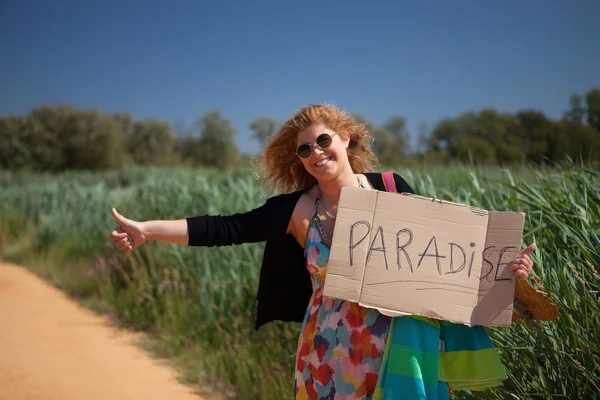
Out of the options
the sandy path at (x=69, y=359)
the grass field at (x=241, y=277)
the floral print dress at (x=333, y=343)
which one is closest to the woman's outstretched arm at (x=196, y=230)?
the floral print dress at (x=333, y=343)

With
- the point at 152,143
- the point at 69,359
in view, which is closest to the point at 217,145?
the point at 152,143

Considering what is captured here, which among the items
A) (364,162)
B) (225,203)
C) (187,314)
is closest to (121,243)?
(364,162)

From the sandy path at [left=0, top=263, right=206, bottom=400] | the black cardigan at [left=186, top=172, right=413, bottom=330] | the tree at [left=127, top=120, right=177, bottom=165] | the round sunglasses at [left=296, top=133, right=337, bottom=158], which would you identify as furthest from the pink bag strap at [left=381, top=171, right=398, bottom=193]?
the tree at [left=127, top=120, right=177, bottom=165]

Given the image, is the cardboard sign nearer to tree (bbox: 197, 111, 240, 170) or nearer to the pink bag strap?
the pink bag strap

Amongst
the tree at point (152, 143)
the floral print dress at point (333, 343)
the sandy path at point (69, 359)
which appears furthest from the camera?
the tree at point (152, 143)

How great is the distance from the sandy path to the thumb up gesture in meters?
2.56

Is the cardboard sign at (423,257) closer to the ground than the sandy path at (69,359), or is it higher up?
higher up

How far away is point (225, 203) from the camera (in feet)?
20.5

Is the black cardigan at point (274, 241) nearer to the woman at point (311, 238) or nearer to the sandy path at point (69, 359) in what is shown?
the woman at point (311, 238)

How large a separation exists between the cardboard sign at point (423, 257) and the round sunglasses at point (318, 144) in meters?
0.28

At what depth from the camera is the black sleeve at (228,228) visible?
Answer: 2.28 metres

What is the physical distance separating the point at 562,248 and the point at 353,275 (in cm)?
154

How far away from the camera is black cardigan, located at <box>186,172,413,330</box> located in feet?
7.52

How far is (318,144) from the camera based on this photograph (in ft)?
7.34
